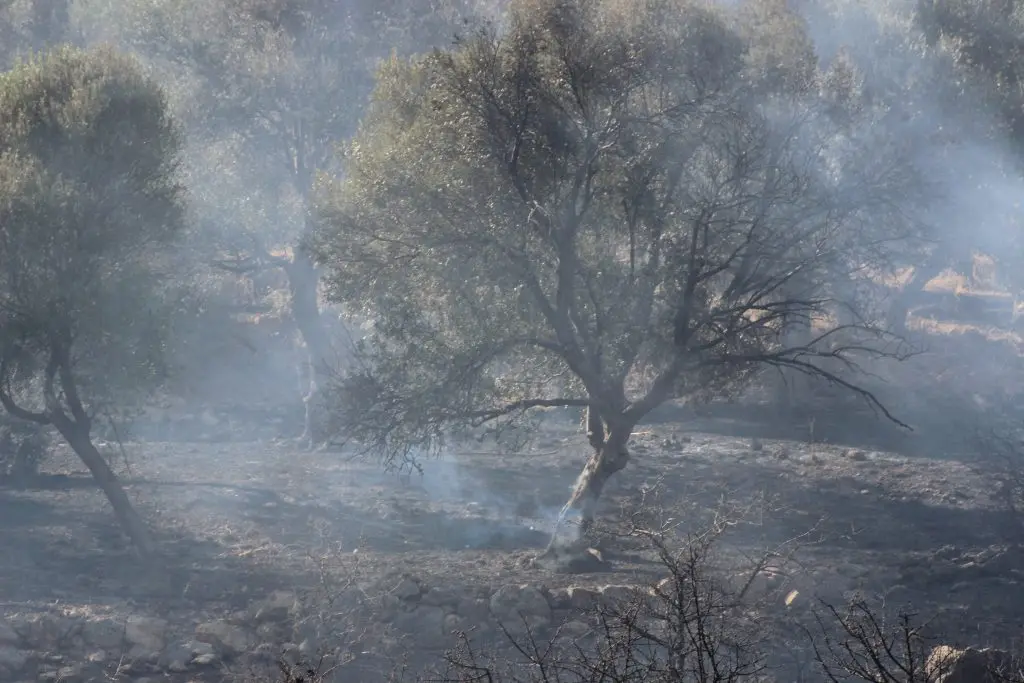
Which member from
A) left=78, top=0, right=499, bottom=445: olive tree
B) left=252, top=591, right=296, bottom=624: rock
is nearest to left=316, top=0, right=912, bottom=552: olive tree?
left=252, top=591, right=296, bottom=624: rock

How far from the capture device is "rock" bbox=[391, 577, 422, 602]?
37.0 feet

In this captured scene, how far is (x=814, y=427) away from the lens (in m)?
19.2

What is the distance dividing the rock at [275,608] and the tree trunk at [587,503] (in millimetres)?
2745

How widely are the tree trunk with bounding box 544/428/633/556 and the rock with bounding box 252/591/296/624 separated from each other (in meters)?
2.75

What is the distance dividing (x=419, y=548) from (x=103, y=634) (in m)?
4.00

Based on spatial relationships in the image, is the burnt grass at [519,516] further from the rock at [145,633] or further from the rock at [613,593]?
the rock at [613,593]

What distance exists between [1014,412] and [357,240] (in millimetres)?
13104

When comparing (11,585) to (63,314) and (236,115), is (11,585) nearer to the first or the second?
(63,314)

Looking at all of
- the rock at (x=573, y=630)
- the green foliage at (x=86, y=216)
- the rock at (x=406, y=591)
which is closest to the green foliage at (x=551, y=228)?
the rock at (x=406, y=591)

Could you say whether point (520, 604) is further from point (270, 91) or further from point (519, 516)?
point (270, 91)

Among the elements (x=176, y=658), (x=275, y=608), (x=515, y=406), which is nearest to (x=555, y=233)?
(x=515, y=406)

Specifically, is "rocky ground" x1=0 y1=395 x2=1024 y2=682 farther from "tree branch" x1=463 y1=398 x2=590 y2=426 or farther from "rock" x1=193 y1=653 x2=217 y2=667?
"tree branch" x1=463 y1=398 x2=590 y2=426

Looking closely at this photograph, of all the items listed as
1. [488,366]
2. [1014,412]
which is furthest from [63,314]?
[1014,412]

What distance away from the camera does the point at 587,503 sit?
41.7 feet
